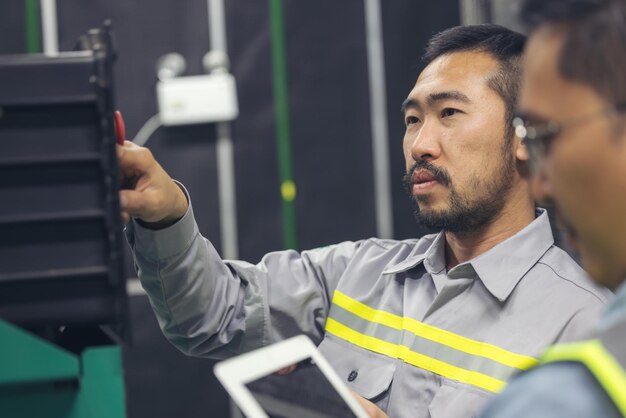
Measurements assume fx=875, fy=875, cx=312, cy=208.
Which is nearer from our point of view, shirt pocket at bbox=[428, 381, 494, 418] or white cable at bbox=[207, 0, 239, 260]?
shirt pocket at bbox=[428, 381, 494, 418]

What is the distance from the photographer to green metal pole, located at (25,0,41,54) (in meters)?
2.65

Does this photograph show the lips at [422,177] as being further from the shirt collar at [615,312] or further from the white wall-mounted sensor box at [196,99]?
the white wall-mounted sensor box at [196,99]

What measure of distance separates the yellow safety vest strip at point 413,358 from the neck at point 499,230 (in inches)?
9.0

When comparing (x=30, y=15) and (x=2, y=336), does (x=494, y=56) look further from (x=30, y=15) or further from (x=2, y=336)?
(x=30, y=15)

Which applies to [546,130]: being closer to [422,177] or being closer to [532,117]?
[532,117]

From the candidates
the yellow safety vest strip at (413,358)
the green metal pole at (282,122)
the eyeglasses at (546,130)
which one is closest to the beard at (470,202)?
the yellow safety vest strip at (413,358)

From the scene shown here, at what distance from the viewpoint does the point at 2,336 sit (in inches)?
38.6

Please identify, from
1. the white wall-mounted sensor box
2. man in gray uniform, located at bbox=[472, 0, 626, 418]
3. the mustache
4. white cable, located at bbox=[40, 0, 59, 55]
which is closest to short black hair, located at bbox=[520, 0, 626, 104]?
man in gray uniform, located at bbox=[472, 0, 626, 418]

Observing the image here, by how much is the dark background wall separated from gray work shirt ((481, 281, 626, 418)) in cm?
208

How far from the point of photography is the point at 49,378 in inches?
39.8

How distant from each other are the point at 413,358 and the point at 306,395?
39 cm

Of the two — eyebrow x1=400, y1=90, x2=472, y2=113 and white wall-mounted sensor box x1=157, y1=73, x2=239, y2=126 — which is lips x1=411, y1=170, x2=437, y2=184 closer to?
eyebrow x1=400, y1=90, x2=472, y2=113

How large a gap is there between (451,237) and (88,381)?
84 cm

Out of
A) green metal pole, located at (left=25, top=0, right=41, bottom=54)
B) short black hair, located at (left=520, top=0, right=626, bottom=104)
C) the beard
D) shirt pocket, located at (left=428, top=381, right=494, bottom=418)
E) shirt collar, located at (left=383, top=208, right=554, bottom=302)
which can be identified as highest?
green metal pole, located at (left=25, top=0, right=41, bottom=54)
